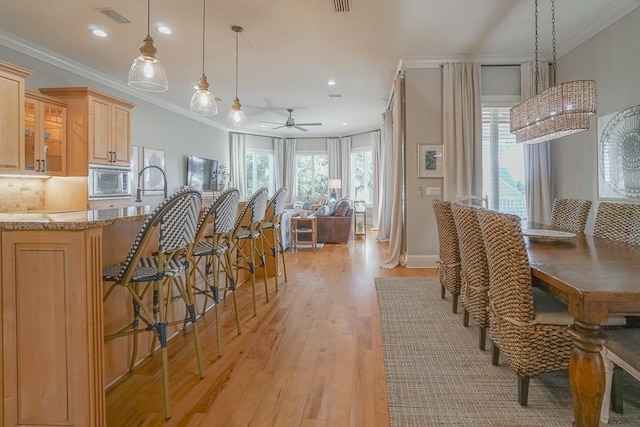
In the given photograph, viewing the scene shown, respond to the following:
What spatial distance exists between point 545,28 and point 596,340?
405 cm

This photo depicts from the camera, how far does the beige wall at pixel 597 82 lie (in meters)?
3.48

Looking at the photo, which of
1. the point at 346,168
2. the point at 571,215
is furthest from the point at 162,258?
the point at 346,168

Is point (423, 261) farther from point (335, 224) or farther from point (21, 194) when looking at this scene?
point (21, 194)

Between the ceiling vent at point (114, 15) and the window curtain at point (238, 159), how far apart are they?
6.25 meters

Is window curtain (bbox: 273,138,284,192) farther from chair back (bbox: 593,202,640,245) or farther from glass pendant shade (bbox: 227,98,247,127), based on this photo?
chair back (bbox: 593,202,640,245)

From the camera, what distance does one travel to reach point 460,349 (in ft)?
8.09

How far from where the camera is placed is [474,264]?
2.42m

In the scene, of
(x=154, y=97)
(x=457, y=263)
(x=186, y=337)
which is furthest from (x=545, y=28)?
(x=154, y=97)

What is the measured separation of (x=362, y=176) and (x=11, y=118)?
8579 millimetres

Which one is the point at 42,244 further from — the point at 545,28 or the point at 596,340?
the point at 545,28

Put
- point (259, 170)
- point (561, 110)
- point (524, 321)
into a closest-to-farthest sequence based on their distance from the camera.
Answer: point (524, 321) → point (561, 110) → point (259, 170)

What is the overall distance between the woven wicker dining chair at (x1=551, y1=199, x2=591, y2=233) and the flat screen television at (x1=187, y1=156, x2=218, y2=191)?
689 centimetres

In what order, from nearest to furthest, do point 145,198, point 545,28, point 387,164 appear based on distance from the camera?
1. point 545,28
2. point 145,198
3. point 387,164

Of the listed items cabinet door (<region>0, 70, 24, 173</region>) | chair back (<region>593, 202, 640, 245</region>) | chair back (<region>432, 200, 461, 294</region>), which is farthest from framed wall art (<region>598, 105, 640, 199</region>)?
cabinet door (<region>0, 70, 24, 173</region>)
